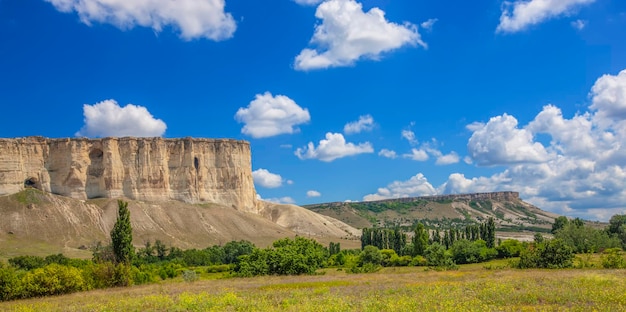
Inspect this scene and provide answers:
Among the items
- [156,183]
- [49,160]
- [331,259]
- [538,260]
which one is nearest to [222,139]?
[156,183]

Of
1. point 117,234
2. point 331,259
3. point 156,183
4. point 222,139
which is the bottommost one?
point 331,259

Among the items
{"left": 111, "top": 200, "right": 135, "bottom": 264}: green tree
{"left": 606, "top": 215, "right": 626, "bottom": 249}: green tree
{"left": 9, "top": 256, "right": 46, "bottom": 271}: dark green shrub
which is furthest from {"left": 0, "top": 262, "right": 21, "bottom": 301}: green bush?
{"left": 606, "top": 215, "right": 626, "bottom": 249}: green tree

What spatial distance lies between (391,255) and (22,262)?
61520 millimetres

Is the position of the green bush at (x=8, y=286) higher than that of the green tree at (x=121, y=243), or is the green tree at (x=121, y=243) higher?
the green tree at (x=121, y=243)

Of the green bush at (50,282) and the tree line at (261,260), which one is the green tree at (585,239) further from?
the green bush at (50,282)

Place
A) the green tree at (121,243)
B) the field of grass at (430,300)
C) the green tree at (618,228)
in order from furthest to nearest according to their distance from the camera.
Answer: the green tree at (618,228)
the green tree at (121,243)
the field of grass at (430,300)

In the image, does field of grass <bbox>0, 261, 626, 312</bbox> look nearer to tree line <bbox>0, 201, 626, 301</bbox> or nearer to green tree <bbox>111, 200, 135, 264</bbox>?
tree line <bbox>0, 201, 626, 301</bbox>

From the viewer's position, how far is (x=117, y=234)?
5766cm

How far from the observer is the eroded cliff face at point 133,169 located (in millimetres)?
146125

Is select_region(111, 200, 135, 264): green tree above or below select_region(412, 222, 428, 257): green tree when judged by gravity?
above

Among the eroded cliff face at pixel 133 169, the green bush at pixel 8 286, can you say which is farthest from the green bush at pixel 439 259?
the eroded cliff face at pixel 133 169

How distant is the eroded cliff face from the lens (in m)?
146

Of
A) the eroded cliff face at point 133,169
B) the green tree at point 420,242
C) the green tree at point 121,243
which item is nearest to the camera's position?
the green tree at point 121,243

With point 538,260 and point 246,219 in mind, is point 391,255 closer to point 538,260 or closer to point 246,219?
point 538,260
